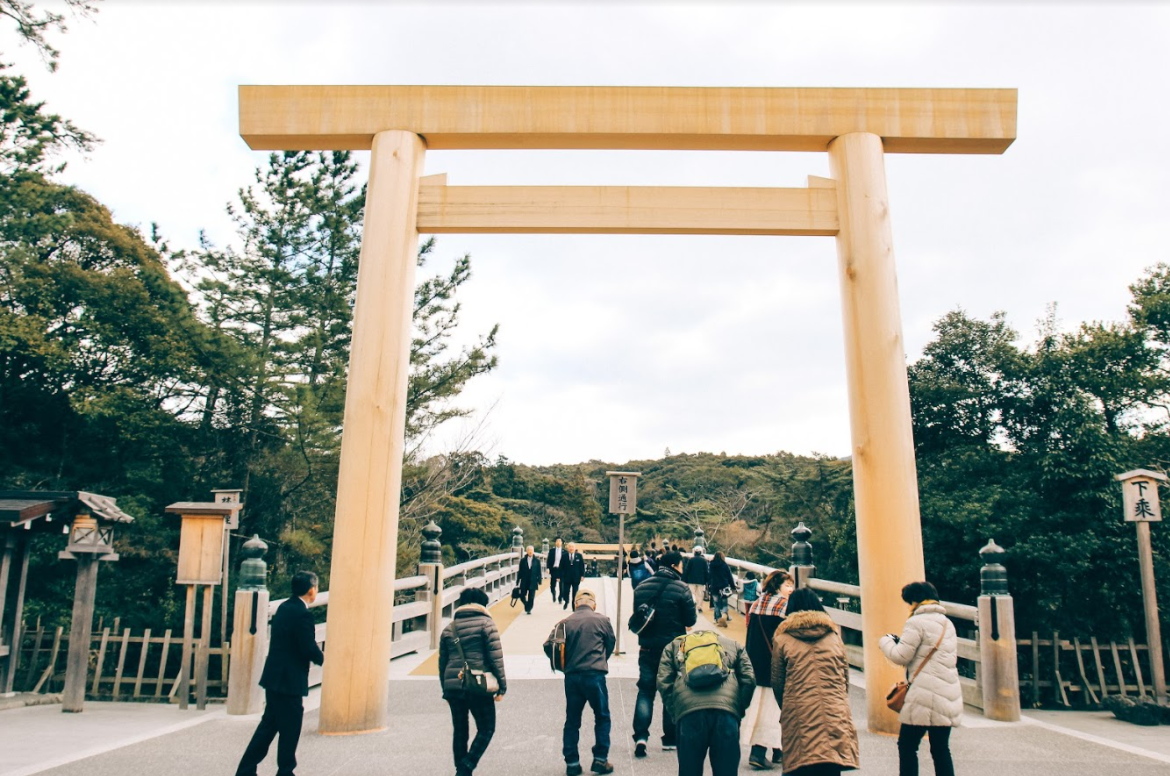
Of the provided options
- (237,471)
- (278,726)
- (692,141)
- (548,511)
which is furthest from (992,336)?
(548,511)

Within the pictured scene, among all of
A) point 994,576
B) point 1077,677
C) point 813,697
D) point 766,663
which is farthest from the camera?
point 1077,677

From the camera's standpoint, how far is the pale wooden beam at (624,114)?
7.16 m

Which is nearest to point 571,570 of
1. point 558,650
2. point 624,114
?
point 558,650

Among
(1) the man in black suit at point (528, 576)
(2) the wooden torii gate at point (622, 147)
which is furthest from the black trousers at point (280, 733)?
(1) the man in black suit at point (528, 576)

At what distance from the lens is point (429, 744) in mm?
6316

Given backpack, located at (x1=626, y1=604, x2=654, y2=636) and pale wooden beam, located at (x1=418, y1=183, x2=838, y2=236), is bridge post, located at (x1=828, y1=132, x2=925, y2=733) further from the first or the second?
backpack, located at (x1=626, y1=604, x2=654, y2=636)

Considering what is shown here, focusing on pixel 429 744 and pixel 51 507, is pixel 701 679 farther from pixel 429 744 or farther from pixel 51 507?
pixel 51 507

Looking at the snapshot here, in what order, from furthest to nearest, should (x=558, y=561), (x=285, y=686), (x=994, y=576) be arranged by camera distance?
(x=558, y=561) → (x=994, y=576) → (x=285, y=686)

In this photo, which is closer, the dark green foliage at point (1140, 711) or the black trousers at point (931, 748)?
the black trousers at point (931, 748)

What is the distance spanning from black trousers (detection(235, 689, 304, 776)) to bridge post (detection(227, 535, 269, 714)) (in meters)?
2.95

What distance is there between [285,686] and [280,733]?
1.08 feet

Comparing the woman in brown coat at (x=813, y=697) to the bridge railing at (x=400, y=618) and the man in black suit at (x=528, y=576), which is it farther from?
the man in black suit at (x=528, y=576)

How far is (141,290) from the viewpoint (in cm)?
1873

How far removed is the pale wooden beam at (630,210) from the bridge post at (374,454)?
42 centimetres
